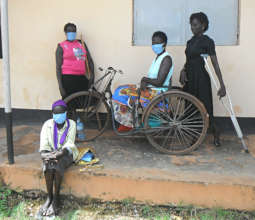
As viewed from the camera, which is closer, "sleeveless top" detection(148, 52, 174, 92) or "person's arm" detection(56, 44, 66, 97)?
"sleeveless top" detection(148, 52, 174, 92)

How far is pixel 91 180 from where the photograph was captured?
301 centimetres

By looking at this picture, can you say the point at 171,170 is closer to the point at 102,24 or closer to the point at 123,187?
the point at 123,187

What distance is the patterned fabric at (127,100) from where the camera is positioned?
3498 mm

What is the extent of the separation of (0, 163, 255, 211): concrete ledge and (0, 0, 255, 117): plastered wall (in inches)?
66.2

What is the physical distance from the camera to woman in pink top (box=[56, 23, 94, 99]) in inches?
157

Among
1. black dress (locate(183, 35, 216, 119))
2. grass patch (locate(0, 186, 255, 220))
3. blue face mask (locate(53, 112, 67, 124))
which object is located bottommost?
grass patch (locate(0, 186, 255, 220))

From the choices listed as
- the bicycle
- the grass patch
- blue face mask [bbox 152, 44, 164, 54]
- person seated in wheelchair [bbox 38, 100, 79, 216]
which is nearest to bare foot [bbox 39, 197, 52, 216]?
person seated in wheelchair [bbox 38, 100, 79, 216]

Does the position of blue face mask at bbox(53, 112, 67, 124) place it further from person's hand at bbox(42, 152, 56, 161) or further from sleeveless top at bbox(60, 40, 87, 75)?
sleeveless top at bbox(60, 40, 87, 75)

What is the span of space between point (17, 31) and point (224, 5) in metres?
3.08

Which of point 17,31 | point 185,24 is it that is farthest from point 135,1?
point 17,31

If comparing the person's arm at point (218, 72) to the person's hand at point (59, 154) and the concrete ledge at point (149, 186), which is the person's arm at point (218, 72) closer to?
the concrete ledge at point (149, 186)

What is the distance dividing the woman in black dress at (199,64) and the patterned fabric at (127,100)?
0.49m

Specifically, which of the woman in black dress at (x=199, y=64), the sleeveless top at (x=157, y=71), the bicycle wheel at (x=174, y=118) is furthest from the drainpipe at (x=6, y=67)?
the woman in black dress at (x=199, y=64)

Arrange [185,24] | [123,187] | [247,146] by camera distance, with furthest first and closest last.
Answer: [185,24] → [247,146] → [123,187]
